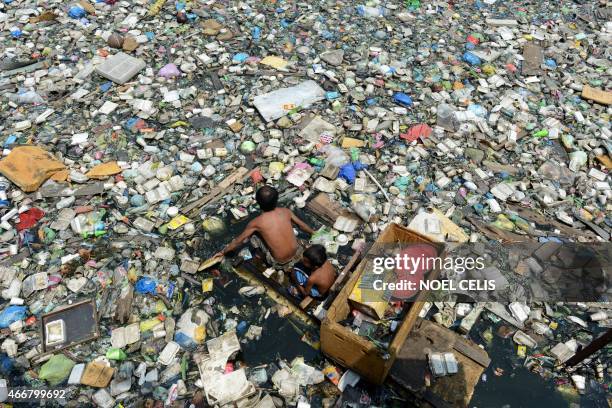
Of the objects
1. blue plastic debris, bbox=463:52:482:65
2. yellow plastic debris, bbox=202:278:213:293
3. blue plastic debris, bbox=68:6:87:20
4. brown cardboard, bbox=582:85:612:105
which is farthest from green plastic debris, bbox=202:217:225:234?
brown cardboard, bbox=582:85:612:105

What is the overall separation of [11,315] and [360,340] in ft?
12.0

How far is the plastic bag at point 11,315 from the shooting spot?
4.27 meters

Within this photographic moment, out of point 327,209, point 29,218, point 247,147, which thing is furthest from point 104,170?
point 327,209

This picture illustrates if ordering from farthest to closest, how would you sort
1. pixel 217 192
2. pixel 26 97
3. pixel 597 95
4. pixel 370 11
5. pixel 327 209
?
pixel 370 11 < pixel 597 95 < pixel 26 97 < pixel 217 192 < pixel 327 209

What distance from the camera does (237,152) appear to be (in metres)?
5.95

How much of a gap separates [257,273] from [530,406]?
303cm

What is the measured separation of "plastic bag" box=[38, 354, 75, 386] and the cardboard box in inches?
99.2

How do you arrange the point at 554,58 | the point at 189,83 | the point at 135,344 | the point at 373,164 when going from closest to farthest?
the point at 135,344, the point at 373,164, the point at 189,83, the point at 554,58

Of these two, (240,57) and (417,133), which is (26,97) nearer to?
(240,57)

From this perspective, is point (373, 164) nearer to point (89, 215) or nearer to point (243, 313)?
point (243, 313)

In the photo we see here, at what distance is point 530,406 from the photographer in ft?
12.9

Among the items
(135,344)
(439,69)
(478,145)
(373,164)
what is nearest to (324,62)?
(439,69)

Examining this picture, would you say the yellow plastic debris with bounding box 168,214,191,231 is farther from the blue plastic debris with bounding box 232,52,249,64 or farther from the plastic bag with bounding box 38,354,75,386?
the blue plastic debris with bounding box 232,52,249,64

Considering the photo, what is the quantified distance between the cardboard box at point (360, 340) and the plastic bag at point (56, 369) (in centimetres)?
252
